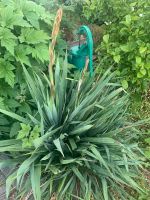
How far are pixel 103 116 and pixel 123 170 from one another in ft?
1.55

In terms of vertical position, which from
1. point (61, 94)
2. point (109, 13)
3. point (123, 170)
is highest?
point (109, 13)

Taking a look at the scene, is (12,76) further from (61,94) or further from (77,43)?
(77,43)

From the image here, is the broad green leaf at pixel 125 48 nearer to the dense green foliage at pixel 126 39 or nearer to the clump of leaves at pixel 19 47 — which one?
the dense green foliage at pixel 126 39

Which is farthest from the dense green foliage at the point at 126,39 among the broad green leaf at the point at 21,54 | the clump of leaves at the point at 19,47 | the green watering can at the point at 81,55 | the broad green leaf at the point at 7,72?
the broad green leaf at the point at 7,72

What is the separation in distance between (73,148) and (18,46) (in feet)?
3.11

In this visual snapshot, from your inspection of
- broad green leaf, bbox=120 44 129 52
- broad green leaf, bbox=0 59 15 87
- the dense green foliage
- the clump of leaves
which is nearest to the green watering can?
the dense green foliage

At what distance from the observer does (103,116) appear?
8.79ft

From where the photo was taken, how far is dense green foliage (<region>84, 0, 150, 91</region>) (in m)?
2.98

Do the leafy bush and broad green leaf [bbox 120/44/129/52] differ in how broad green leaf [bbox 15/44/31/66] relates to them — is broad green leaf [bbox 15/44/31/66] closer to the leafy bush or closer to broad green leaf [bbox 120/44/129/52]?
the leafy bush

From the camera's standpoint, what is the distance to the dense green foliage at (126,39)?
298 cm

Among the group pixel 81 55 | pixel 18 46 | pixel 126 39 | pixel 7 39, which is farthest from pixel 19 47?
pixel 126 39

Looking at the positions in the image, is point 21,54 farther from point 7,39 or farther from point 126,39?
point 126,39

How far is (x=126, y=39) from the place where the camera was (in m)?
3.20

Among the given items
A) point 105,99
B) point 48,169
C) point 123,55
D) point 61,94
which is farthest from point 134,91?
point 48,169
